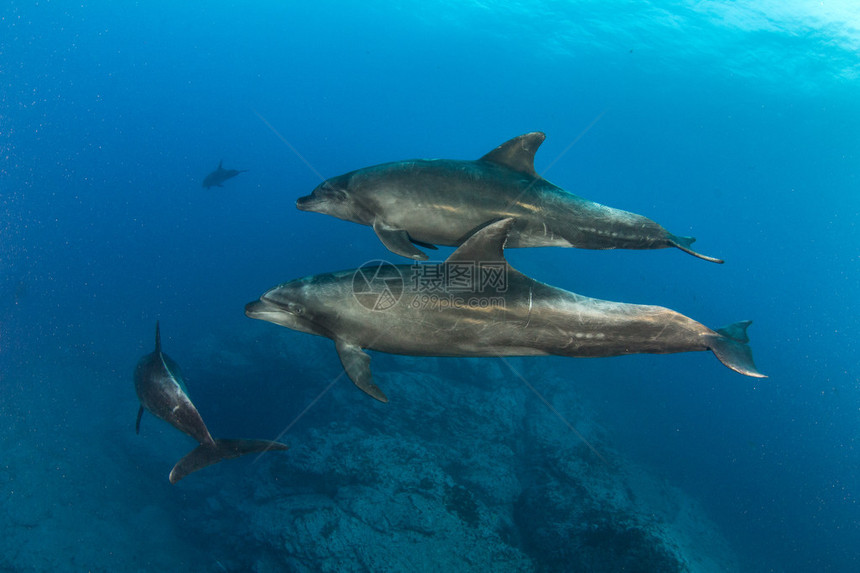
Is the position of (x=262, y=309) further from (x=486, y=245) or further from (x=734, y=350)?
(x=734, y=350)

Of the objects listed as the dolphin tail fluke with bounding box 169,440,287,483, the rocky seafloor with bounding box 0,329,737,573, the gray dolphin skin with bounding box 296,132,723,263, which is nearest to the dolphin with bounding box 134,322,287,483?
the dolphin tail fluke with bounding box 169,440,287,483

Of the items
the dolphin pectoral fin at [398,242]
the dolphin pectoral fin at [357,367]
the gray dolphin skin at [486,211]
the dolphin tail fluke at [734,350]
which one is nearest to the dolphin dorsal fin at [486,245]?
the dolphin pectoral fin at [398,242]

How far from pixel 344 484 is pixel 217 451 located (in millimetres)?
6087

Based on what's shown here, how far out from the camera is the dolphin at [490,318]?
14.5 feet

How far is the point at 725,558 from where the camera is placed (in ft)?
53.7

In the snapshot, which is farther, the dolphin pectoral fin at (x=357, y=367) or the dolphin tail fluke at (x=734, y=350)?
the dolphin pectoral fin at (x=357, y=367)

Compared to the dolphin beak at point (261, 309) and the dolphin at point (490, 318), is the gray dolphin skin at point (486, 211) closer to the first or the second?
the dolphin at point (490, 318)

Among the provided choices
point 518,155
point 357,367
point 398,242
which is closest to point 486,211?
point 518,155

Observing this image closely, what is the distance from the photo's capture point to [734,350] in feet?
15.1

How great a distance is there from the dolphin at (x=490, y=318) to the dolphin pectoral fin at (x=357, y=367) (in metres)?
0.01

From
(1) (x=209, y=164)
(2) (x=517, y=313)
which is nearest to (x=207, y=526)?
(2) (x=517, y=313)

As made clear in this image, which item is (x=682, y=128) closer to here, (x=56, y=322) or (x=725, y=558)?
(x=725, y=558)

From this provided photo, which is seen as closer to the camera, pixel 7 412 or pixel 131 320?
pixel 7 412

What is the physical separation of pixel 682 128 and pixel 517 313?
96070 millimetres
